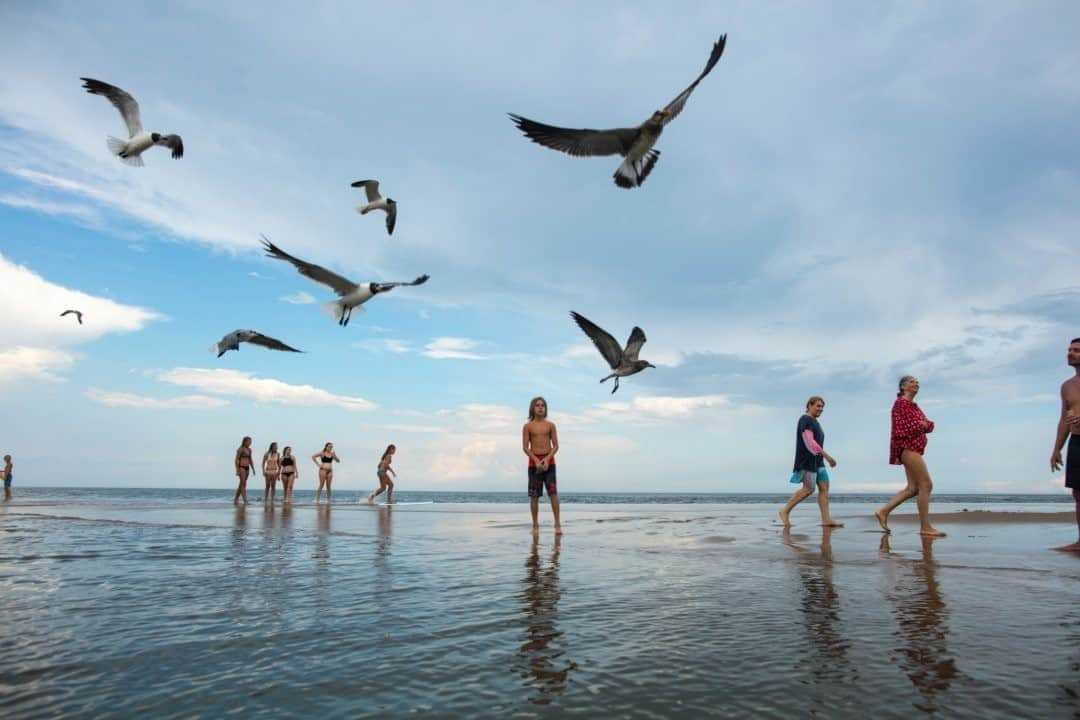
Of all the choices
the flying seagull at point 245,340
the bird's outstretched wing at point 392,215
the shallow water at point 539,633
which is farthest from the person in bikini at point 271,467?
the shallow water at point 539,633

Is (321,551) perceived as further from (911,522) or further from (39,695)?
(911,522)

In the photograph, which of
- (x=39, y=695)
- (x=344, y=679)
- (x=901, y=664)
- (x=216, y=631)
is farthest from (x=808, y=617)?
(x=39, y=695)

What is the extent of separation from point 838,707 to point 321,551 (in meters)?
6.13

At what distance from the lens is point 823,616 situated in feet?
13.5

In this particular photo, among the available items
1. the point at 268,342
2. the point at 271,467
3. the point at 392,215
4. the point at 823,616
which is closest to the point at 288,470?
the point at 271,467

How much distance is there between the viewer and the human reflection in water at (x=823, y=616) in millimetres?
3057

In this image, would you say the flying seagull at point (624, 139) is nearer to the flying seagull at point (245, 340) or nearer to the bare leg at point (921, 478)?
the bare leg at point (921, 478)

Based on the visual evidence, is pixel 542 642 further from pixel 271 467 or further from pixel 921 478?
pixel 271 467

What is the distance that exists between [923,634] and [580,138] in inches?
330

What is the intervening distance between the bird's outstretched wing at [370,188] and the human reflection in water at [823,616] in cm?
1208

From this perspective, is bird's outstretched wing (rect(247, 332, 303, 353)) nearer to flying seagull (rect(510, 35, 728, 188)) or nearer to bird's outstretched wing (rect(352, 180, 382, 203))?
bird's outstretched wing (rect(352, 180, 382, 203))

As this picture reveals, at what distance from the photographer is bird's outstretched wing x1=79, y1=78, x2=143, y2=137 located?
520 inches

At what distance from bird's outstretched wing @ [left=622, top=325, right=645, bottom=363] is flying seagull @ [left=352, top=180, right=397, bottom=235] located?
A: 19.1ft

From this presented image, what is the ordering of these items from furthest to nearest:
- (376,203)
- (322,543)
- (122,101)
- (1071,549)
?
(376,203)
(122,101)
(322,543)
(1071,549)
